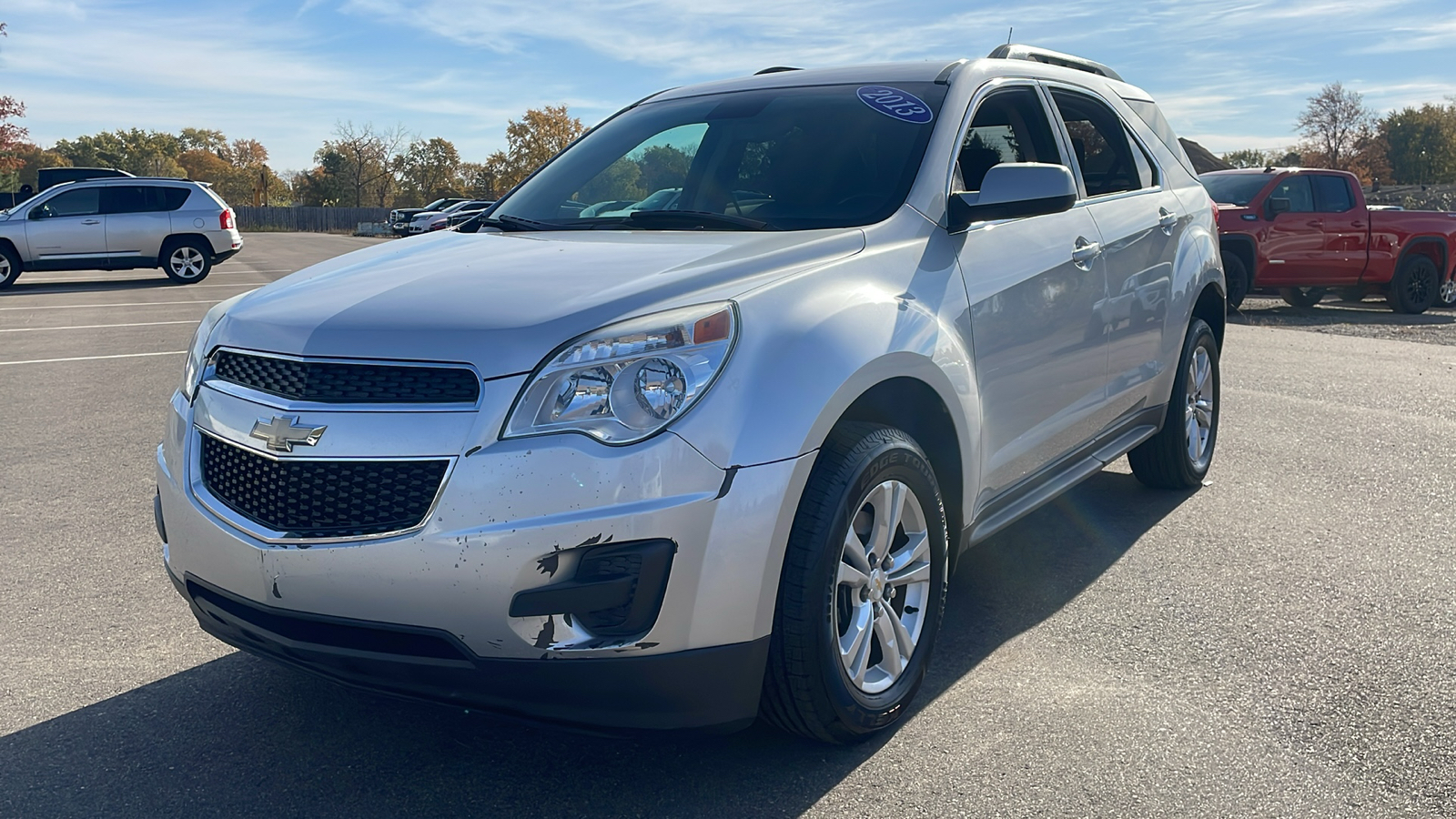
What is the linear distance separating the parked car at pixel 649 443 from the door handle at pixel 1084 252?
26cm

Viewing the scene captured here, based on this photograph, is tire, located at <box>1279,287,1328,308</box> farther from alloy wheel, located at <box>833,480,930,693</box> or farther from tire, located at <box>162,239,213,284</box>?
tire, located at <box>162,239,213,284</box>

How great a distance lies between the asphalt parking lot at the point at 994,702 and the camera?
282 centimetres

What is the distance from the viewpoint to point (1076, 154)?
4.64 metres

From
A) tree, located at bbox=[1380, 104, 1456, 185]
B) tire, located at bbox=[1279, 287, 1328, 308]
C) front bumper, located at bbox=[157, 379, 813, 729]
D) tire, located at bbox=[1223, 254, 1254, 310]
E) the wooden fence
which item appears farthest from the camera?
tree, located at bbox=[1380, 104, 1456, 185]

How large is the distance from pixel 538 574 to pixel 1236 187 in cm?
1547

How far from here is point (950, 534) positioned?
355 cm

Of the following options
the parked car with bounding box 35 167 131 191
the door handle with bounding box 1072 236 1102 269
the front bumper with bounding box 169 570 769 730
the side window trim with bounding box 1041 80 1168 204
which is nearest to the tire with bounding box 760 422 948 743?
the front bumper with bounding box 169 570 769 730

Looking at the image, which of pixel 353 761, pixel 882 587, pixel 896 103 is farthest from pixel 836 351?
pixel 353 761

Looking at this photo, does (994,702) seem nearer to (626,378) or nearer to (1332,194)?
(626,378)

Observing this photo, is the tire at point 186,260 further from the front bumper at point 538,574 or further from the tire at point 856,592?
the tire at point 856,592

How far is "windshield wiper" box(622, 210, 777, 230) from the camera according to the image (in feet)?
11.7

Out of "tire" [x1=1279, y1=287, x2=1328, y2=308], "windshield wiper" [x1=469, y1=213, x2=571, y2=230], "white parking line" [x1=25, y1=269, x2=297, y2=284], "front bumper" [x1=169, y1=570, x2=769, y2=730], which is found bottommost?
"white parking line" [x1=25, y1=269, x2=297, y2=284]

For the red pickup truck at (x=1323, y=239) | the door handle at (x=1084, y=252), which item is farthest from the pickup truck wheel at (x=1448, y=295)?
the door handle at (x=1084, y=252)

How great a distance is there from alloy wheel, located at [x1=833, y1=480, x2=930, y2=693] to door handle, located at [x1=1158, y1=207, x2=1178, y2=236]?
249cm
